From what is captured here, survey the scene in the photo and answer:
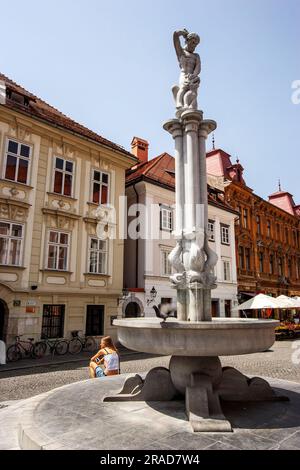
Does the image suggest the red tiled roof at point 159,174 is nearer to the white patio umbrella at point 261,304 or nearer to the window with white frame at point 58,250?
the window with white frame at point 58,250

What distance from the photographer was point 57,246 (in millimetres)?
16344

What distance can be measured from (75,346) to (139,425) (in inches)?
510

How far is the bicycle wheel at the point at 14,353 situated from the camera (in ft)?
45.0

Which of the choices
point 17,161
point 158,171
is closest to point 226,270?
point 158,171

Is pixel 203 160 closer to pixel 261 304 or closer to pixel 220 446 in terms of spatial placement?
pixel 220 446

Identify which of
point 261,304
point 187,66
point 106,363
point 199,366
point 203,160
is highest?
point 187,66

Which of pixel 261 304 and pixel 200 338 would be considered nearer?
pixel 200 338

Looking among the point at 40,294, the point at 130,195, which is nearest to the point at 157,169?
the point at 130,195

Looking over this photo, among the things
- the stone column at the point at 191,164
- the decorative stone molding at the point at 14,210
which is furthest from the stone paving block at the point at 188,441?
the decorative stone molding at the point at 14,210

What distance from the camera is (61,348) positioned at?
1538cm

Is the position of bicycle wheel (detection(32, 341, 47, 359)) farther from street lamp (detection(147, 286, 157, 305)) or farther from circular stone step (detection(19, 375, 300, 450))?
circular stone step (detection(19, 375, 300, 450))

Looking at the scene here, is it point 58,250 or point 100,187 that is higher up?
point 100,187

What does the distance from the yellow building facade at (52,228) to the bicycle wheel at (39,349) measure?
1.46 feet
